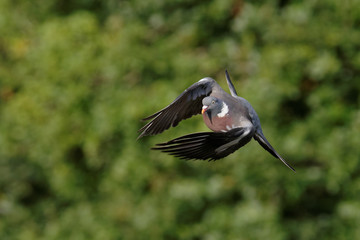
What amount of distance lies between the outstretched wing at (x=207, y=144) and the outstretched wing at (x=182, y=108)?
0.35 m

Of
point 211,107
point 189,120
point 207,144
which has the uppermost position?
point 189,120

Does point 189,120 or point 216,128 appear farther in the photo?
point 189,120

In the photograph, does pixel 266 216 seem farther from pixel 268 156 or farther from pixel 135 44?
pixel 135 44

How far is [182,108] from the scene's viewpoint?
108 inches

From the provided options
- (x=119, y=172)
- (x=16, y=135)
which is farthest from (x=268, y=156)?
(x=16, y=135)

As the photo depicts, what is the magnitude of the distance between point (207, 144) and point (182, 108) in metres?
0.54

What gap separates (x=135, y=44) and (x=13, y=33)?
3.28 meters

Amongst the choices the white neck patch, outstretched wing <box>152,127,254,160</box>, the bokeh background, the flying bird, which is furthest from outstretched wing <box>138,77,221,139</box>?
the bokeh background

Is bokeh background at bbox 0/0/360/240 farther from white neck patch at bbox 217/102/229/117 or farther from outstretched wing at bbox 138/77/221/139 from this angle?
white neck patch at bbox 217/102/229/117

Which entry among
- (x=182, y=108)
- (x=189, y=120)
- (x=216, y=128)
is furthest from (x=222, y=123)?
(x=189, y=120)

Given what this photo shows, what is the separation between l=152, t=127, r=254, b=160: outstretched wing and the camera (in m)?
2.20

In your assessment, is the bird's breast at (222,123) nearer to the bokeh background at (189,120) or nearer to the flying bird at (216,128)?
the flying bird at (216,128)

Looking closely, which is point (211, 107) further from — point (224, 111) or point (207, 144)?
point (207, 144)

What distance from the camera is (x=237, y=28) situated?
10.6 metres
